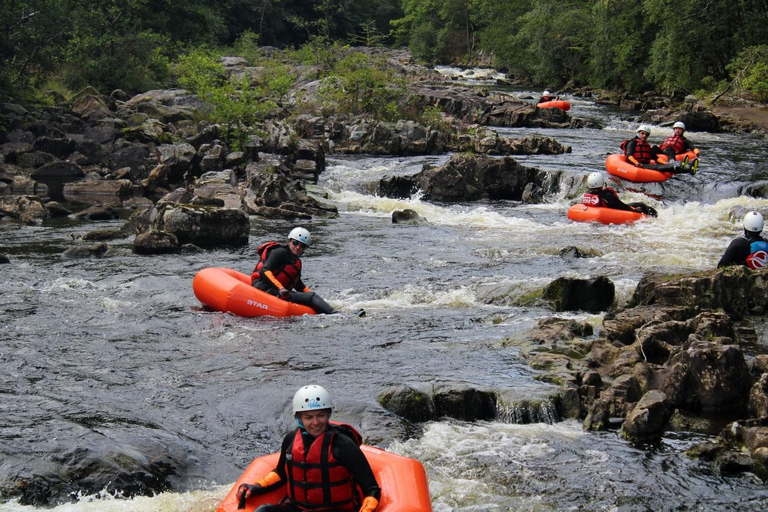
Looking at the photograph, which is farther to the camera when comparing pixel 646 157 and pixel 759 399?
pixel 646 157

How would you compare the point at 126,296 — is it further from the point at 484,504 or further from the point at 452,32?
the point at 452,32

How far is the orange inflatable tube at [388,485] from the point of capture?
4.99 meters

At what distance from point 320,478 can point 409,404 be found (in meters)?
2.46

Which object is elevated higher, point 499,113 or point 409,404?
point 499,113

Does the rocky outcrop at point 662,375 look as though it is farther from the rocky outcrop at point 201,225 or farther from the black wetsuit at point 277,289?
the rocky outcrop at point 201,225

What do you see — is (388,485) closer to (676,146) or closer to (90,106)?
(676,146)

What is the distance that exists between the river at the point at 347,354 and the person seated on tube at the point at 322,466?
3.40 feet

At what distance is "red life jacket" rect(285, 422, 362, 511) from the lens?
16.1 feet

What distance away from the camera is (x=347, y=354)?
352 inches

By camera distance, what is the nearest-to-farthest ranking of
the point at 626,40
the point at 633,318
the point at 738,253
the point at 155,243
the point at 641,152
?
the point at 633,318
the point at 738,253
the point at 155,243
the point at 641,152
the point at 626,40

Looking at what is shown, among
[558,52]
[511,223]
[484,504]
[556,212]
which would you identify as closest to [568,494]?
[484,504]

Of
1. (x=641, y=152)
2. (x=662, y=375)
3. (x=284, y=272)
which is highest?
(x=641, y=152)

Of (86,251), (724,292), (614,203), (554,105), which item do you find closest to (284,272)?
(86,251)

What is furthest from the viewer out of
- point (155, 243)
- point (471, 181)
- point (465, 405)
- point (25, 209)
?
point (471, 181)
